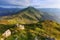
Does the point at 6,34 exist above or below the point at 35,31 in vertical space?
above

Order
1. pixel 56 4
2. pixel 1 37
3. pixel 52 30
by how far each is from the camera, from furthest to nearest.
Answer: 1. pixel 52 30
2. pixel 1 37
3. pixel 56 4

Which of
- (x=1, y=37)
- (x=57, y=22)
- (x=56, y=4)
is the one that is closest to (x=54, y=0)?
(x=56, y=4)

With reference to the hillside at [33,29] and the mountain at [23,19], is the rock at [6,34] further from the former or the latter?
the mountain at [23,19]

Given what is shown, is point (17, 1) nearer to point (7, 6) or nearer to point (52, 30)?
point (7, 6)

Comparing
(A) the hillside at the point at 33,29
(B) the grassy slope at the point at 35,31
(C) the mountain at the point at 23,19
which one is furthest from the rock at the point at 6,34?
(C) the mountain at the point at 23,19

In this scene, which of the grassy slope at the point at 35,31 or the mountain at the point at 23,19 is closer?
the grassy slope at the point at 35,31

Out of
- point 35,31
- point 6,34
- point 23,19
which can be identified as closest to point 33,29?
point 35,31

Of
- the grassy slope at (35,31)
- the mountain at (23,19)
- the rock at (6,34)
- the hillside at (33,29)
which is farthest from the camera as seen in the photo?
the mountain at (23,19)

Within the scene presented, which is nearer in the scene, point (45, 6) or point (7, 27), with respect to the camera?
point (45, 6)

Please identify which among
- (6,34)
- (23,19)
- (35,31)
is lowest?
(35,31)

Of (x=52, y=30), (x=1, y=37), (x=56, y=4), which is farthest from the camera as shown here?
(x=52, y=30)

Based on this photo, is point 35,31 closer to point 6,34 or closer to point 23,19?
point 23,19
